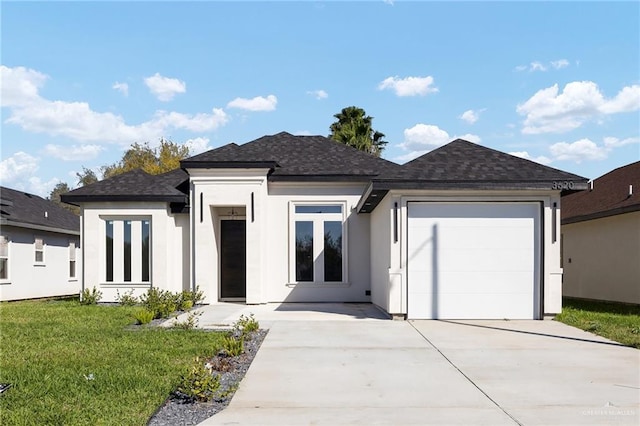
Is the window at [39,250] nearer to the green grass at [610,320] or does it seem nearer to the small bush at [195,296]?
the small bush at [195,296]

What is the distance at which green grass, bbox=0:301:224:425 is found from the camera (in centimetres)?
488

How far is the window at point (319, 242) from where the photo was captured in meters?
15.5

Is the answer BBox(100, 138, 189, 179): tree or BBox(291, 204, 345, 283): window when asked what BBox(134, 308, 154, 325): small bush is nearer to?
BBox(291, 204, 345, 283): window

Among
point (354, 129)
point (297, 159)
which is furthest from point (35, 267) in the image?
point (354, 129)

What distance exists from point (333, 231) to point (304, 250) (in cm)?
105

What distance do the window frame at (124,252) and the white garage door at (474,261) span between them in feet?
28.1

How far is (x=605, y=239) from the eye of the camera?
16.0 metres

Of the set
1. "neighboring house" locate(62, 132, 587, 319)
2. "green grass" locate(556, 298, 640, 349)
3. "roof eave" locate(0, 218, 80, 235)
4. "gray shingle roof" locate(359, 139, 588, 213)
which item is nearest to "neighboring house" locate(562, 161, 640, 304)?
"green grass" locate(556, 298, 640, 349)

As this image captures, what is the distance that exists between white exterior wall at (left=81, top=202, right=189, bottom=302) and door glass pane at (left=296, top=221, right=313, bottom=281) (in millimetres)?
3567

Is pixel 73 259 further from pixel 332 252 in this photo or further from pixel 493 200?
pixel 493 200

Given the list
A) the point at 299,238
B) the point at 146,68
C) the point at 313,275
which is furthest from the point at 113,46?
the point at 313,275

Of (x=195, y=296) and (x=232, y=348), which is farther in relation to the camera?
(x=195, y=296)

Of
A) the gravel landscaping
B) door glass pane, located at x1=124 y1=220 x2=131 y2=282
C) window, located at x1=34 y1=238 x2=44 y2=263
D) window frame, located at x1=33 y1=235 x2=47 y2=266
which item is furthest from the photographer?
window, located at x1=34 y1=238 x2=44 y2=263

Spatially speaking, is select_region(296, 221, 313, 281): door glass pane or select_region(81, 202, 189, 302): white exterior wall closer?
select_region(296, 221, 313, 281): door glass pane
